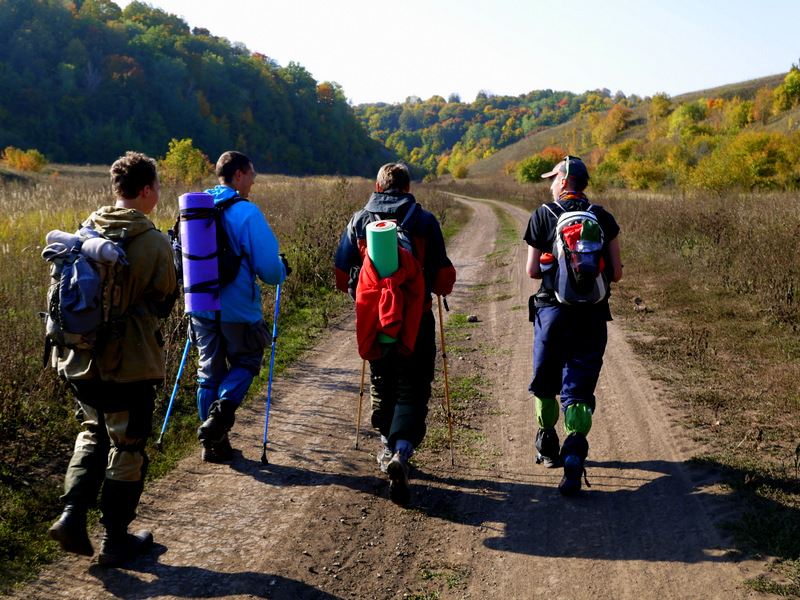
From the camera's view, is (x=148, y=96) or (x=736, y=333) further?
(x=148, y=96)

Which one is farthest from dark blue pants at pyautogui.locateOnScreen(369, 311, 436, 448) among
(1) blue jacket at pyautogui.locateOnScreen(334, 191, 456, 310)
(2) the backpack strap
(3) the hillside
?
(3) the hillside

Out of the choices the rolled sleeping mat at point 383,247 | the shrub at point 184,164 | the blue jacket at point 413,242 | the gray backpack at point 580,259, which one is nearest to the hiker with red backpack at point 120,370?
the rolled sleeping mat at point 383,247

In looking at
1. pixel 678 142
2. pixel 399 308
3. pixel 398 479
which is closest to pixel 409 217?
pixel 399 308

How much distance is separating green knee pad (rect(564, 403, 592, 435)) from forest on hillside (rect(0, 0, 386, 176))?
9049 centimetres

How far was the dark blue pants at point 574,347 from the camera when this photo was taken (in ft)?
14.0

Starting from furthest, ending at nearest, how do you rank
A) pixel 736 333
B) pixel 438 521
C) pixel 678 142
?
pixel 678 142 → pixel 736 333 → pixel 438 521

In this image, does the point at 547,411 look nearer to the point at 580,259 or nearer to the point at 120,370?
the point at 580,259

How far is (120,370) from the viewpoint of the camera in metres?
3.17

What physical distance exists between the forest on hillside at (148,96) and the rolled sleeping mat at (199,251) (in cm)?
→ 8894

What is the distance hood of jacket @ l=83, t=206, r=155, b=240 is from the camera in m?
3.18

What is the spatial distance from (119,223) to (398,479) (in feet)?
7.35

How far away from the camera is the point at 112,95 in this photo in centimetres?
9731

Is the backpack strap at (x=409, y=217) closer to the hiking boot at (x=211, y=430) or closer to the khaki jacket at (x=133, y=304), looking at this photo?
the khaki jacket at (x=133, y=304)

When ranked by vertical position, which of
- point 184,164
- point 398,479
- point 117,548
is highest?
point 184,164
